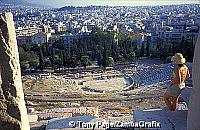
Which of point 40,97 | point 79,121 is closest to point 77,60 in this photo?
point 40,97

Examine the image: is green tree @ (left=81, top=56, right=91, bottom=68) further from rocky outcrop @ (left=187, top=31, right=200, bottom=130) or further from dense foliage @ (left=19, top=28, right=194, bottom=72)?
rocky outcrop @ (left=187, top=31, right=200, bottom=130)

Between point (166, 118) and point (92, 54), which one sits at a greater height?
point (166, 118)

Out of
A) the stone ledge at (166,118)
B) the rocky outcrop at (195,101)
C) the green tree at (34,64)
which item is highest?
the rocky outcrop at (195,101)

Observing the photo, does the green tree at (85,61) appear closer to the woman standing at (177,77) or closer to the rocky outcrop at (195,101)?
the woman standing at (177,77)

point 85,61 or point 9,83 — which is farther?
point 85,61

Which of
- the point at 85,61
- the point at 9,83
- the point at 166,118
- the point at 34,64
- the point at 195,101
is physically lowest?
the point at 34,64

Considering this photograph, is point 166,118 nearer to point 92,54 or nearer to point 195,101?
point 195,101

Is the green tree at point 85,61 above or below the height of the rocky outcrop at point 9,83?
below

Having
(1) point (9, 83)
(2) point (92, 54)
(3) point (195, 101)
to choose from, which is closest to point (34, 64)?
(2) point (92, 54)

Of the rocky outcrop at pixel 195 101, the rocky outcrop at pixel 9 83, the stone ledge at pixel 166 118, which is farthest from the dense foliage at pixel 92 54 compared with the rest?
the rocky outcrop at pixel 9 83
